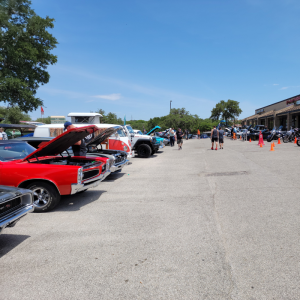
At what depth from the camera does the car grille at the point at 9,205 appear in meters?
3.25

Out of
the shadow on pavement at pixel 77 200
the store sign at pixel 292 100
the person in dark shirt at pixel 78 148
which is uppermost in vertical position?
the store sign at pixel 292 100

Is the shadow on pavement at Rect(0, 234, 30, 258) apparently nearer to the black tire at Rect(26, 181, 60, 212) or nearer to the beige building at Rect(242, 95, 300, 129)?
the black tire at Rect(26, 181, 60, 212)

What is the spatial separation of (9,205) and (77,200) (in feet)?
8.65

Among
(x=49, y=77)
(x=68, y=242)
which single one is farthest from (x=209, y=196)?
(x=49, y=77)

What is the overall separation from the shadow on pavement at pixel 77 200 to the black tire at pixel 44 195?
0.22m

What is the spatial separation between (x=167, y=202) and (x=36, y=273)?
315 centimetres

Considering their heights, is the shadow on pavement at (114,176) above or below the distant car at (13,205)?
below

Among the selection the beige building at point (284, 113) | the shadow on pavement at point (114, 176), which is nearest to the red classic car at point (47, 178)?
the shadow on pavement at point (114, 176)

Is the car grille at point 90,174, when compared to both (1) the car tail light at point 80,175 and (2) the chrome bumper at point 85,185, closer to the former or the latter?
(2) the chrome bumper at point 85,185

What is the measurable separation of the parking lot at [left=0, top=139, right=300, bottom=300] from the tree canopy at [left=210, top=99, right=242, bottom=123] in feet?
211

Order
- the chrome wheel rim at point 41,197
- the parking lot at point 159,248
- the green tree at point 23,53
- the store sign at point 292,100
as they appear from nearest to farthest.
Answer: the parking lot at point 159,248
the chrome wheel rim at point 41,197
the green tree at point 23,53
the store sign at point 292,100

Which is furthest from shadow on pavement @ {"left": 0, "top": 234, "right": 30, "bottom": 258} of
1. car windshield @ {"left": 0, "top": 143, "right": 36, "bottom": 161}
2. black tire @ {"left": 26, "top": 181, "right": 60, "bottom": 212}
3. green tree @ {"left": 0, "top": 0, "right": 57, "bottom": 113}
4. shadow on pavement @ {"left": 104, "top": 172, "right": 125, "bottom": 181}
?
green tree @ {"left": 0, "top": 0, "right": 57, "bottom": 113}

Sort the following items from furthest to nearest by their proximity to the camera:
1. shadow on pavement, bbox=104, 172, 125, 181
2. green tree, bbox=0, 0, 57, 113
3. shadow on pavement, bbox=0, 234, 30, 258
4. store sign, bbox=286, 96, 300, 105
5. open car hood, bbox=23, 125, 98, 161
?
store sign, bbox=286, 96, 300, 105 < green tree, bbox=0, 0, 57, 113 < shadow on pavement, bbox=104, 172, 125, 181 < open car hood, bbox=23, 125, 98, 161 < shadow on pavement, bbox=0, 234, 30, 258

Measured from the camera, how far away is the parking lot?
99.9 inches
